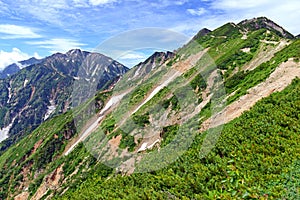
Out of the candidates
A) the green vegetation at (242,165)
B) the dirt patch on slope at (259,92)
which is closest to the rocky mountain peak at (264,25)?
the dirt patch on slope at (259,92)

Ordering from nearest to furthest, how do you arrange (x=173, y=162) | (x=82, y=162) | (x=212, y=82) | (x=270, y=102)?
(x=173, y=162) < (x=270, y=102) < (x=212, y=82) < (x=82, y=162)

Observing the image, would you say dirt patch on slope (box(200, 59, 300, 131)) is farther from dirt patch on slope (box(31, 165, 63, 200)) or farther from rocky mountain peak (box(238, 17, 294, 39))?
rocky mountain peak (box(238, 17, 294, 39))

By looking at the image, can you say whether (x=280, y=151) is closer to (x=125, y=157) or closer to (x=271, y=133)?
(x=271, y=133)

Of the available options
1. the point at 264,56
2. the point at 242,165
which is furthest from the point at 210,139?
the point at 264,56

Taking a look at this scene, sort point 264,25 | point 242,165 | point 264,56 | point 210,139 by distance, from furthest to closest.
→ point 264,25 < point 264,56 < point 210,139 < point 242,165

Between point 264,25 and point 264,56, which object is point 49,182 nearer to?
point 264,56

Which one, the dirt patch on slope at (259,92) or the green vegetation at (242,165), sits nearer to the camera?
the green vegetation at (242,165)

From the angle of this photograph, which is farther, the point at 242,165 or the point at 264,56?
the point at 264,56

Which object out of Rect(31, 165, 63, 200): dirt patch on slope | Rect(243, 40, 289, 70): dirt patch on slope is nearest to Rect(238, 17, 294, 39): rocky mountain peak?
Rect(243, 40, 289, 70): dirt patch on slope

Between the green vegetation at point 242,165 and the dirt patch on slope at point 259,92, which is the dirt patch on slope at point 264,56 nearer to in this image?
the dirt patch on slope at point 259,92

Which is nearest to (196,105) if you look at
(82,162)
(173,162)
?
(173,162)

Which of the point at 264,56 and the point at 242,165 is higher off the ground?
the point at 264,56
